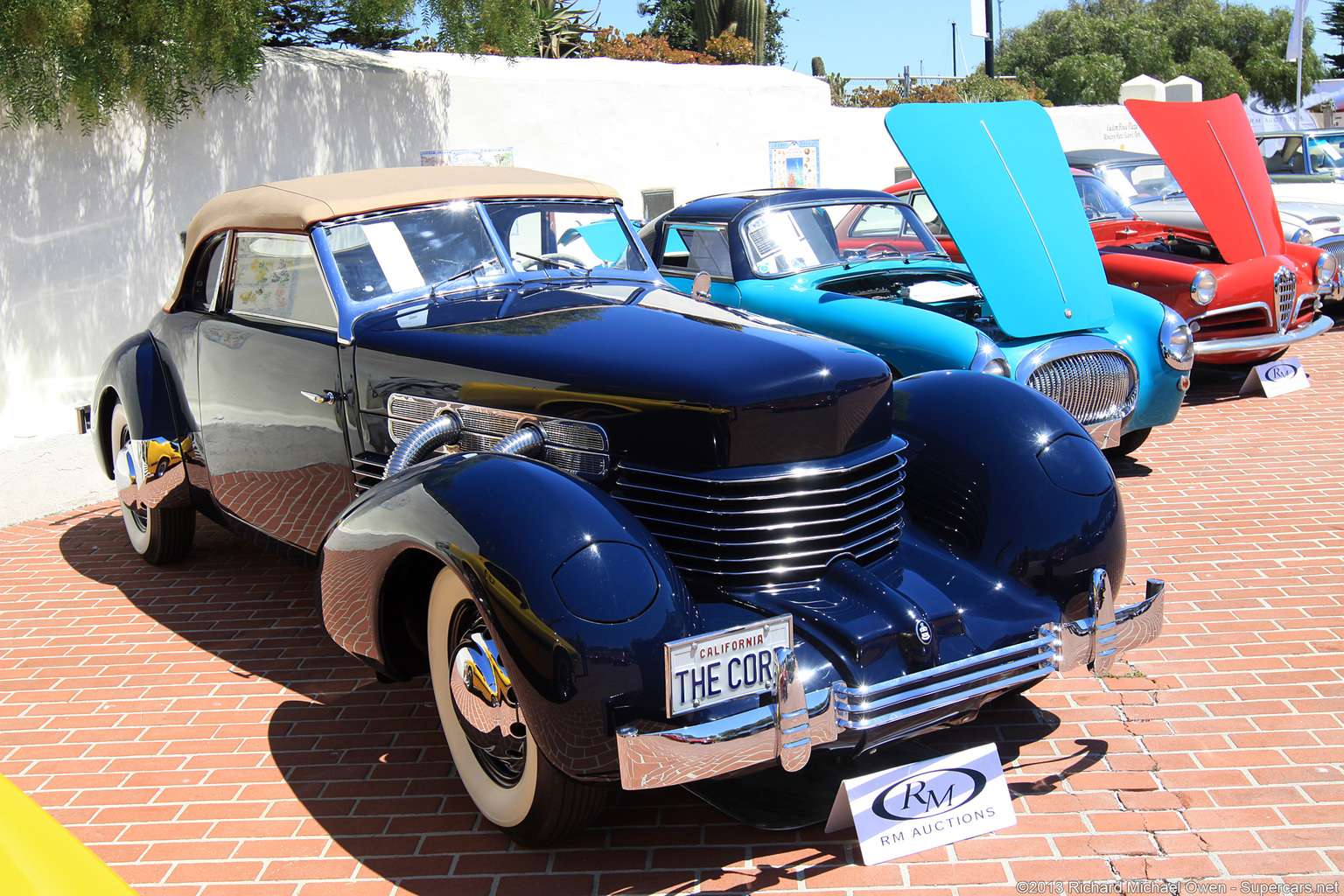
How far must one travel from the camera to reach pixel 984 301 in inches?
247

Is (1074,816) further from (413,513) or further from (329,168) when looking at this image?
(329,168)

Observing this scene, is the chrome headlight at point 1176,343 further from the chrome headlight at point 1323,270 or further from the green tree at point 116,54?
the green tree at point 116,54

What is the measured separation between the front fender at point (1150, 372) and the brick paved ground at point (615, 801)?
3.17ft

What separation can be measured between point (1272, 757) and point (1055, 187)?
4.04 meters

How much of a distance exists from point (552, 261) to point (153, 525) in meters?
2.57

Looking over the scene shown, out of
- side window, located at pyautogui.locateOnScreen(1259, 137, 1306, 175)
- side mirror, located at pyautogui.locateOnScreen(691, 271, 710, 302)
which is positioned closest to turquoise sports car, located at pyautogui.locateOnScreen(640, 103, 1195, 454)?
side mirror, located at pyautogui.locateOnScreen(691, 271, 710, 302)

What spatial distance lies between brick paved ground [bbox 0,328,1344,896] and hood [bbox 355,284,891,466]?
3.52 feet

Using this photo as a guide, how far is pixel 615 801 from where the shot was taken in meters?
3.12

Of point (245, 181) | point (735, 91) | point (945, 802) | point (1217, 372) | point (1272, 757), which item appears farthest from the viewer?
point (735, 91)

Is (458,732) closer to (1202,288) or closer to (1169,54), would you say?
(1202,288)

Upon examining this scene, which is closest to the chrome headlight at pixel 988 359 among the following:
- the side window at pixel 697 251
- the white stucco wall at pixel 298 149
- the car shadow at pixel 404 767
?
the side window at pixel 697 251

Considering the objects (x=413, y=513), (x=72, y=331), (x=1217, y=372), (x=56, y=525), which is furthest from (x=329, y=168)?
(x=1217, y=372)

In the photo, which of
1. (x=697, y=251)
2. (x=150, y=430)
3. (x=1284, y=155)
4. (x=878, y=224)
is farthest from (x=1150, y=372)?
(x=1284, y=155)

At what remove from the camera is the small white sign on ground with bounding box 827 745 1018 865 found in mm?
2693
